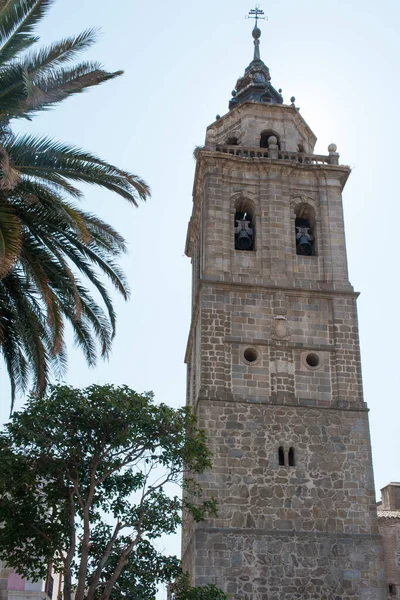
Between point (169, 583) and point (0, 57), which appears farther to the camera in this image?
point (169, 583)

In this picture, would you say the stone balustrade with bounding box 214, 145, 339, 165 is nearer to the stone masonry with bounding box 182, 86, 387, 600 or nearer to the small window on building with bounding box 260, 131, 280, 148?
the stone masonry with bounding box 182, 86, 387, 600

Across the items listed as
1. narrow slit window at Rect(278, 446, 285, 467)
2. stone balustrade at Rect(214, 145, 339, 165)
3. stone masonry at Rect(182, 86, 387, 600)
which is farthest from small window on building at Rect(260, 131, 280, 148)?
narrow slit window at Rect(278, 446, 285, 467)

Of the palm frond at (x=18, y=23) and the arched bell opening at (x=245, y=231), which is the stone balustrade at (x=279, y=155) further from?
the palm frond at (x=18, y=23)

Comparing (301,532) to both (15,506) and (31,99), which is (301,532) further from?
(31,99)

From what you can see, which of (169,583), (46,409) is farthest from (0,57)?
(169,583)

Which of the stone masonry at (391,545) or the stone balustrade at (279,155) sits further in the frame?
the stone balustrade at (279,155)

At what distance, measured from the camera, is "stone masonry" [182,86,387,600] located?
2155 cm

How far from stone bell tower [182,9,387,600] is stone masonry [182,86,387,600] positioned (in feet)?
0.12

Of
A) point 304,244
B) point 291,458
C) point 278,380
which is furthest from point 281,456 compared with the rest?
point 304,244

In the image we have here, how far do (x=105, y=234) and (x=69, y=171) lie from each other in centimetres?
213

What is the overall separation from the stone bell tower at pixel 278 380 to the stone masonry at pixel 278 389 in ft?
0.12

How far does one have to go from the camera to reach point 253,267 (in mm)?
25719

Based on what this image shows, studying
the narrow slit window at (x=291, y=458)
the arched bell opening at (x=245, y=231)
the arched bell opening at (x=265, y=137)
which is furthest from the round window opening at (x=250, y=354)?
the arched bell opening at (x=265, y=137)

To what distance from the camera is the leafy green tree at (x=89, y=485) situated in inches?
625
